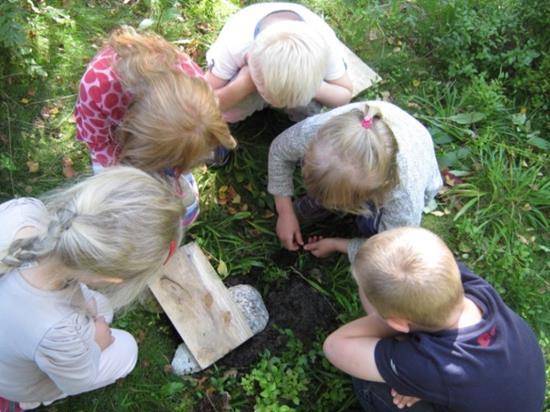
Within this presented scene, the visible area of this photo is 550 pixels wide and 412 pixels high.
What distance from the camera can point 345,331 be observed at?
2.45 metres

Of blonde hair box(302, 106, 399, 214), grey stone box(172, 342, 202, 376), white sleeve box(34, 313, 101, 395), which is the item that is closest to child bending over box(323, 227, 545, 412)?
blonde hair box(302, 106, 399, 214)

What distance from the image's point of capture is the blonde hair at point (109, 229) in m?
1.69

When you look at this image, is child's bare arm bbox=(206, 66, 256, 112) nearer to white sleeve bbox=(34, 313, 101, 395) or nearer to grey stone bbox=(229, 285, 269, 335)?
grey stone bbox=(229, 285, 269, 335)

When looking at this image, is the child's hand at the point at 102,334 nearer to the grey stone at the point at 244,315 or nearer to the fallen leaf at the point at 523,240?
the grey stone at the point at 244,315

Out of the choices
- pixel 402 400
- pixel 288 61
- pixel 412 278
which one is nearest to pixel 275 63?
pixel 288 61

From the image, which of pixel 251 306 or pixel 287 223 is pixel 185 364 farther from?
pixel 287 223

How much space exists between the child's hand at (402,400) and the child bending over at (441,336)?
0.02 meters

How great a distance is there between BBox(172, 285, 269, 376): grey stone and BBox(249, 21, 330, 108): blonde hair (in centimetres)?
102

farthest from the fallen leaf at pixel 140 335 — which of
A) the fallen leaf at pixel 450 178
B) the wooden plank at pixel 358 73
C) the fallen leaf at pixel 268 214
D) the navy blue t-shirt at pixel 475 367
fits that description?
the fallen leaf at pixel 450 178

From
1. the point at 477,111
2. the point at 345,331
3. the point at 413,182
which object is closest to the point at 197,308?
the point at 345,331

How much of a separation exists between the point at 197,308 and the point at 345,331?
79cm

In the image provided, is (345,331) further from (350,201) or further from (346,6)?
(346,6)

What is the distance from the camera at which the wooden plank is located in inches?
139

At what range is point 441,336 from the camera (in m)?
2.13
